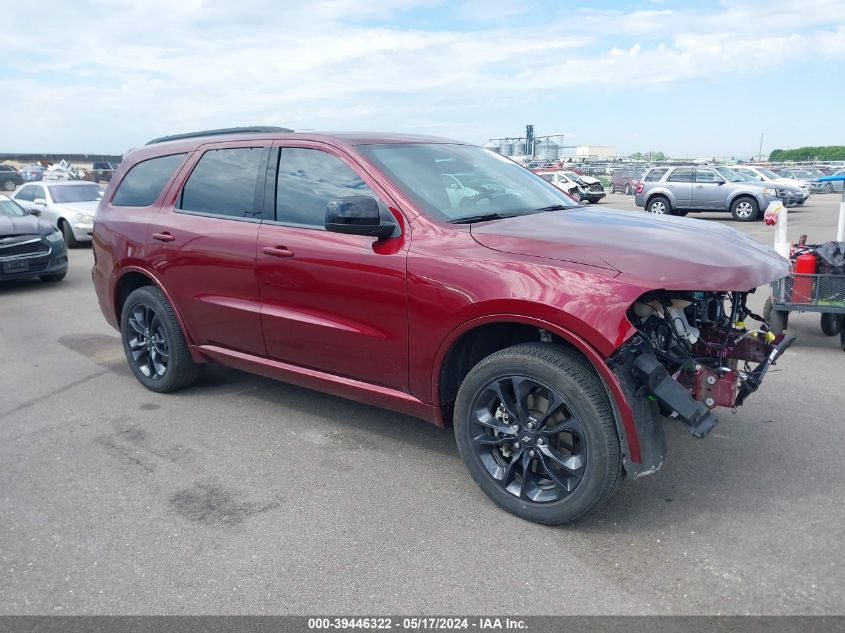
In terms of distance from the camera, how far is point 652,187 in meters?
23.3

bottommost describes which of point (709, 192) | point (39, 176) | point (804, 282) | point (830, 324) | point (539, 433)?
point (830, 324)

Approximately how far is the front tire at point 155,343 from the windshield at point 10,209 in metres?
6.67

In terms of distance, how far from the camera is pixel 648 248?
3434 mm

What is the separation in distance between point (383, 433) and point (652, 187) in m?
20.6

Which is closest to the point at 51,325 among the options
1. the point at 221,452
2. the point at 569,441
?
the point at 221,452

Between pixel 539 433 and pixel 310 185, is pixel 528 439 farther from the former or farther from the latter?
pixel 310 185

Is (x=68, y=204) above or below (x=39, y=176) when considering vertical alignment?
below

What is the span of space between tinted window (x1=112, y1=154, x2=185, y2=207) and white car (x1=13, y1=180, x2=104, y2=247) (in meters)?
9.72

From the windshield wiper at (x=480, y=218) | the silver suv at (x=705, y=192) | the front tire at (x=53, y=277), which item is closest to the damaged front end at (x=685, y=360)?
the windshield wiper at (x=480, y=218)

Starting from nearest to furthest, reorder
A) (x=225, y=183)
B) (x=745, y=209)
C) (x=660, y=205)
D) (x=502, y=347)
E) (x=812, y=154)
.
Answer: (x=502, y=347)
(x=225, y=183)
(x=745, y=209)
(x=660, y=205)
(x=812, y=154)

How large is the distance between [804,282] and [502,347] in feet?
12.3

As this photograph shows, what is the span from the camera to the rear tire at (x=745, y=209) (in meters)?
21.8

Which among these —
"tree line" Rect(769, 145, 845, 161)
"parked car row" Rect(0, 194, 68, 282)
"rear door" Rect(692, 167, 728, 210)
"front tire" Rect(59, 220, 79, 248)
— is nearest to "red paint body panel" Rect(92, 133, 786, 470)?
"parked car row" Rect(0, 194, 68, 282)

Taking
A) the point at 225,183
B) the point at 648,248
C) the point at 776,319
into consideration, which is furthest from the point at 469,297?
the point at 776,319
